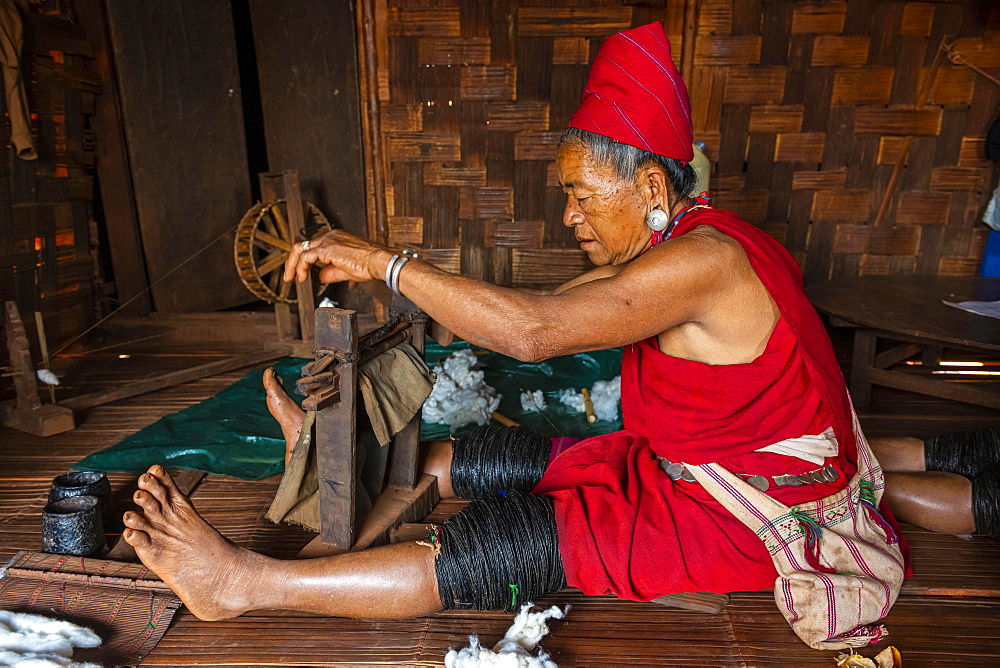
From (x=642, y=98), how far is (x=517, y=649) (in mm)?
1245

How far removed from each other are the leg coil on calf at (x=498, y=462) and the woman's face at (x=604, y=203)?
2.43ft

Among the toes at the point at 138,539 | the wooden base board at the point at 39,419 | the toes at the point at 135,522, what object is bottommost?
the wooden base board at the point at 39,419

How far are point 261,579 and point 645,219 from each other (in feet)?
4.02

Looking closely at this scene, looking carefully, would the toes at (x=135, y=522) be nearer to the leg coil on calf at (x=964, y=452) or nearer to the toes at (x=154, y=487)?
the toes at (x=154, y=487)

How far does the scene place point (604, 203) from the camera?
1646 millimetres

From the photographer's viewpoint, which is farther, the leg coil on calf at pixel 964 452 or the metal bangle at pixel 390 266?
the leg coil on calf at pixel 964 452

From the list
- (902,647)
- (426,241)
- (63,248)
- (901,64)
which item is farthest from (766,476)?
(63,248)

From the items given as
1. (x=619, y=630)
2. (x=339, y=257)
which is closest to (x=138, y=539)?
(x=339, y=257)

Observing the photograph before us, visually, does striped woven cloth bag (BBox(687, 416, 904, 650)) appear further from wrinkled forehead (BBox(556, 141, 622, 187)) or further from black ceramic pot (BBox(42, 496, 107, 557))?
black ceramic pot (BBox(42, 496, 107, 557))

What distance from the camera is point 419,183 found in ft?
13.1

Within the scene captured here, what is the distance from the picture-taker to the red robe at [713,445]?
5.19 ft

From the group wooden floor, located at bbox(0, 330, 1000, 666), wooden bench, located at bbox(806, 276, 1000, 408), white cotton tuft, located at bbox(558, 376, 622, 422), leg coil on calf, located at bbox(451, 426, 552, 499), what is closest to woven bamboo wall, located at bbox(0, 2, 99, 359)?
wooden floor, located at bbox(0, 330, 1000, 666)

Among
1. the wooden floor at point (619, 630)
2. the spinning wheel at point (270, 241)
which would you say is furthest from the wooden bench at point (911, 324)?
the spinning wheel at point (270, 241)

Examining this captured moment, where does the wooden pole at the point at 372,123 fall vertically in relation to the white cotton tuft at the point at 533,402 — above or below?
above
